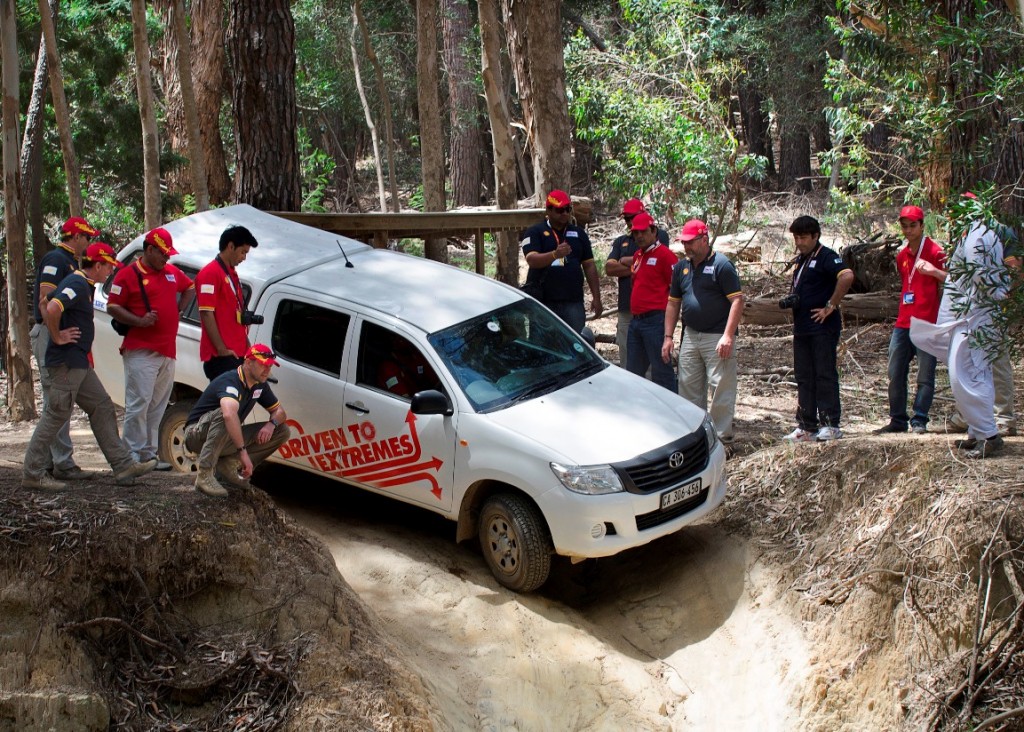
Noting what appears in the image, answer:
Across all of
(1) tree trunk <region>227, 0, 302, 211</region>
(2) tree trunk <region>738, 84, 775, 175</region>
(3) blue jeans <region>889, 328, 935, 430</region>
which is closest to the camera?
(3) blue jeans <region>889, 328, 935, 430</region>

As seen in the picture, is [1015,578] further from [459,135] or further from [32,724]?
[459,135]

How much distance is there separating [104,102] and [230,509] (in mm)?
13303

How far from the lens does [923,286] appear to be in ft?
26.6

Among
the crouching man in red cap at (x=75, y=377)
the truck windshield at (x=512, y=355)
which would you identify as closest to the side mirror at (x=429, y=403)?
the truck windshield at (x=512, y=355)

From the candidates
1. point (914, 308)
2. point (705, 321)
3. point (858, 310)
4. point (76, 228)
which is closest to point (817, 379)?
point (914, 308)

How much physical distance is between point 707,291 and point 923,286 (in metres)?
1.68

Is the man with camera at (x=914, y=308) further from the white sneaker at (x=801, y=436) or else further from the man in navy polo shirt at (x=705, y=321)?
the man in navy polo shirt at (x=705, y=321)

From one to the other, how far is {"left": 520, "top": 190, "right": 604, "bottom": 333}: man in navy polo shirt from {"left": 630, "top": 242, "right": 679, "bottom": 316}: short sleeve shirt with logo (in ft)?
1.70

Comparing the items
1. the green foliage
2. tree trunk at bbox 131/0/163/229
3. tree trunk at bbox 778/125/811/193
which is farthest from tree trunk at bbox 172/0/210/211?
tree trunk at bbox 778/125/811/193

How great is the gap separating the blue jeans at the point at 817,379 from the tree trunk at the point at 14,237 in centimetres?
873

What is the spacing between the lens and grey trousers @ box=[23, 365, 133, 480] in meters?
6.05

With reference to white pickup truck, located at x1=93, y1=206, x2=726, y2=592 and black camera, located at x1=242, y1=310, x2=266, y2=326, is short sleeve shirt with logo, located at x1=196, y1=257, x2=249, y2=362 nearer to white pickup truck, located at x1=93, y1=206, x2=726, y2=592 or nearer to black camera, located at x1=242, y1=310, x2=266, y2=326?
black camera, located at x1=242, y1=310, x2=266, y2=326

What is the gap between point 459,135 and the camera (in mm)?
26469

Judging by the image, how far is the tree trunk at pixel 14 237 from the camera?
11250 millimetres
